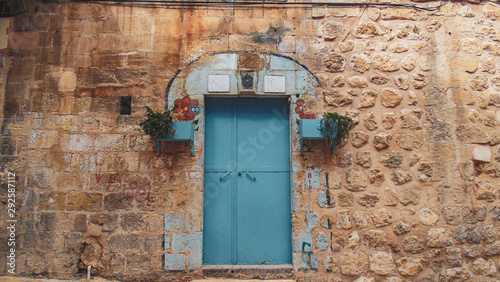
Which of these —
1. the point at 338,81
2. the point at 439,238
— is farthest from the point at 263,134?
the point at 439,238

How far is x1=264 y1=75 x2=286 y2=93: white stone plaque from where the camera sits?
11.8 ft

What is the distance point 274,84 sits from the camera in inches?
142

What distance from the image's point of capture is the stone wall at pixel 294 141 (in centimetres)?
338

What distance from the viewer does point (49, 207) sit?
11.3 feet

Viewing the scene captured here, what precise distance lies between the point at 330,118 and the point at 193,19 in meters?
1.88

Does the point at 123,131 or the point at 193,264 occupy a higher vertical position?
the point at 123,131

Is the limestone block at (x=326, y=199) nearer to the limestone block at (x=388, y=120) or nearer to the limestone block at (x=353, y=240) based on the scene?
the limestone block at (x=353, y=240)

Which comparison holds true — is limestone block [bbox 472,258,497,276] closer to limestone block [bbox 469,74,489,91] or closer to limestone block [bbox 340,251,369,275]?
limestone block [bbox 340,251,369,275]

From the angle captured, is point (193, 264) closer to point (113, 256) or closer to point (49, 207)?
point (113, 256)

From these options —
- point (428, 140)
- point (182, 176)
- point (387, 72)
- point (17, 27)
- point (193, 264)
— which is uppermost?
point (17, 27)

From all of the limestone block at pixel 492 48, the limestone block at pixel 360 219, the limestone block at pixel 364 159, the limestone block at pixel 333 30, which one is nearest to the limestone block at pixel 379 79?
the limestone block at pixel 333 30

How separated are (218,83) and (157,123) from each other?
824mm

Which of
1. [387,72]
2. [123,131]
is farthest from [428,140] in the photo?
[123,131]

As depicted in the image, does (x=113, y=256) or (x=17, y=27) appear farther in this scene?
(x=17, y=27)
